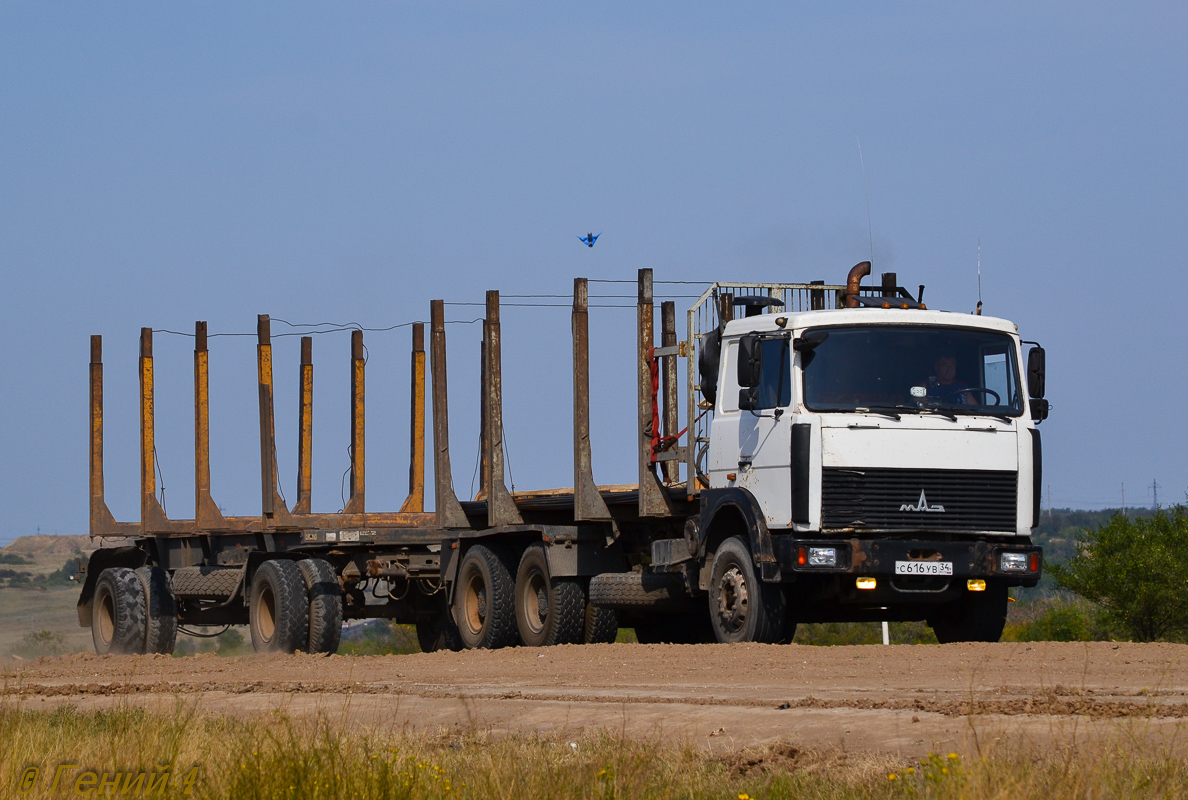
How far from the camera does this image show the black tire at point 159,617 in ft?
73.2

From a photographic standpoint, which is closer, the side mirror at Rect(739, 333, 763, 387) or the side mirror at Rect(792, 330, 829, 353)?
the side mirror at Rect(739, 333, 763, 387)

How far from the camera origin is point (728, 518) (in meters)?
15.2

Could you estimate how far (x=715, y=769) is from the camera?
7.59 meters

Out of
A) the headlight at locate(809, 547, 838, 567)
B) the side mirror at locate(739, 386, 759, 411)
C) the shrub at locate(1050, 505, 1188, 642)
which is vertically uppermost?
the side mirror at locate(739, 386, 759, 411)

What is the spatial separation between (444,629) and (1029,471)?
29.9ft

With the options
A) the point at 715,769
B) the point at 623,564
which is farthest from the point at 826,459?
the point at 715,769

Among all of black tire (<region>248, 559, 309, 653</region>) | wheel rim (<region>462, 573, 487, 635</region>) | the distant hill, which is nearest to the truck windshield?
wheel rim (<region>462, 573, 487, 635</region>)

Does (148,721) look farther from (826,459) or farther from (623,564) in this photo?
(623,564)

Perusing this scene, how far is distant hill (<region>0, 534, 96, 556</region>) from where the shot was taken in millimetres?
145125

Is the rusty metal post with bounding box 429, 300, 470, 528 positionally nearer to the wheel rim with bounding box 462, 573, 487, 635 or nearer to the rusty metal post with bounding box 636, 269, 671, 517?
the wheel rim with bounding box 462, 573, 487, 635

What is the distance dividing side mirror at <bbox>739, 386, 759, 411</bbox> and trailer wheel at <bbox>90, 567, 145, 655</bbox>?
10894mm

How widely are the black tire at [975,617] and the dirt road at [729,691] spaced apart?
918 mm

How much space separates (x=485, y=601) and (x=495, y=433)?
1.89m

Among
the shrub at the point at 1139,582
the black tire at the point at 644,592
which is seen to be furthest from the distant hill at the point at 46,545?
the black tire at the point at 644,592
